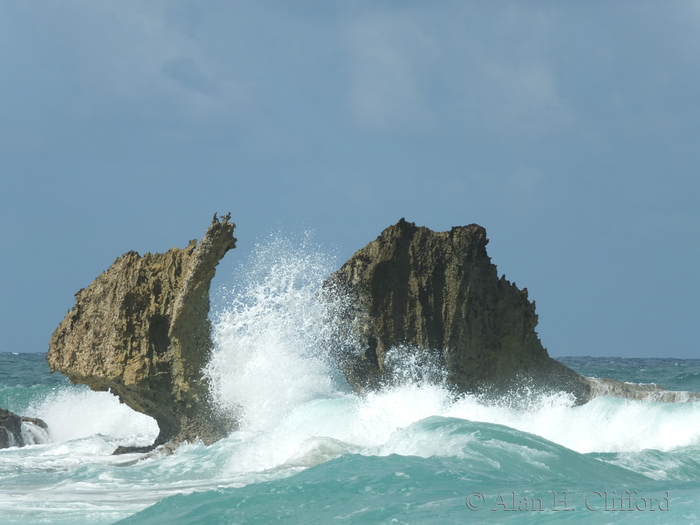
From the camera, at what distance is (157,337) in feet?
35.6

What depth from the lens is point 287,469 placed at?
812cm

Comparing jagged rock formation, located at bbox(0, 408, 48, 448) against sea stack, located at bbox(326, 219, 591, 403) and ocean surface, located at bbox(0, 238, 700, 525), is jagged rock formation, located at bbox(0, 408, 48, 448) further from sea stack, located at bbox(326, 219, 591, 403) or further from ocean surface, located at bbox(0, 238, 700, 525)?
sea stack, located at bbox(326, 219, 591, 403)

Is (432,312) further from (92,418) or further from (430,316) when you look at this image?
(92,418)

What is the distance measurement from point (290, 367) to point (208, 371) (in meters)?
1.46

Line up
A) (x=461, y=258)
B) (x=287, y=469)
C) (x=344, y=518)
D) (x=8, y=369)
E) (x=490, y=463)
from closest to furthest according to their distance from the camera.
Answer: (x=344, y=518), (x=490, y=463), (x=287, y=469), (x=461, y=258), (x=8, y=369)

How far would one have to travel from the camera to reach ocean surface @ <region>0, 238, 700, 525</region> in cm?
575

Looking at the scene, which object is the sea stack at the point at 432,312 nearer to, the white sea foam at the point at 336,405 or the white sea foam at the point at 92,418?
the white sea foam at the point at 336,405

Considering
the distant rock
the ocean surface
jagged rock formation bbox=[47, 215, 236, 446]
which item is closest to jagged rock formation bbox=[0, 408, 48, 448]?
the ocean surface

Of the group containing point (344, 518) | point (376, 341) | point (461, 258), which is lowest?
point (344, 518)

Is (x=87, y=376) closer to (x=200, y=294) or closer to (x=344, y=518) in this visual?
(x=200, y=294)

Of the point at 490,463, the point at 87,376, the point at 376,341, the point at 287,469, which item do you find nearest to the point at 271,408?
the point at 376,341

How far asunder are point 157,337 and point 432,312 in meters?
4.24

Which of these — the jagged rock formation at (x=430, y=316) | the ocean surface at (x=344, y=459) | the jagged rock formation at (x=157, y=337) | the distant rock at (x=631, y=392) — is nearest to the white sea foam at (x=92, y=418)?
the ocean surface at (x=344, y=459)

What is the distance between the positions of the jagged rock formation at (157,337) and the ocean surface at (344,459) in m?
0.44
